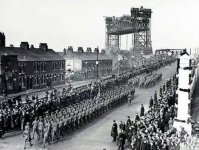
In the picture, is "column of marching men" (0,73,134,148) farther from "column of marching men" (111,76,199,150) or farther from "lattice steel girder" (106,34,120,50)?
"lattice steel girder" (106,34,120,50)

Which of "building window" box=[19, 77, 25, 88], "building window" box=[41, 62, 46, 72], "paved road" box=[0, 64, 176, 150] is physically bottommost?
"paved road" box=[0, 64, 176, 150]

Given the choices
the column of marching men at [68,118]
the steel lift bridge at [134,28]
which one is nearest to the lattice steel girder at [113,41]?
the steel lift bridge at [134,28]

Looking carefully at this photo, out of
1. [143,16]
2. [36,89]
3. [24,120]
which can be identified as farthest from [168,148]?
[143,16]

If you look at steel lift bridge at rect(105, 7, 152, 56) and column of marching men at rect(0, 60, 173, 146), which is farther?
steel lift bridge at rect(105, 7, 152, 56)

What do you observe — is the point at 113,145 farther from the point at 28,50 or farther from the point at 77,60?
the point at 77,60

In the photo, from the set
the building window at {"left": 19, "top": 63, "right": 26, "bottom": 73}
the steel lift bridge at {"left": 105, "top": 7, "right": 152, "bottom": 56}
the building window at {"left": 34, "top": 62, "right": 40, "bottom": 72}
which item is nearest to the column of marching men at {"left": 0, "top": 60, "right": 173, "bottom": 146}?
the building window at {"left": 19, "top": 63, "right": 26, "bottom": 73}

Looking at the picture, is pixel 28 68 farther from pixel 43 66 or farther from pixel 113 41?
pixel 113 41

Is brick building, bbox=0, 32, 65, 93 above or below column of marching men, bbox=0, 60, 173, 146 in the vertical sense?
above

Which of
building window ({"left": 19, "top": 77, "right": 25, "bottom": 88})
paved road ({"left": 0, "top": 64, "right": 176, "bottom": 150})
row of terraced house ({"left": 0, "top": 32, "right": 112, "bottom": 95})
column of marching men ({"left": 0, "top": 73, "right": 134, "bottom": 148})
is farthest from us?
building window ({"left": 19, "top": 77, "right": 25, "bottom": 88})
